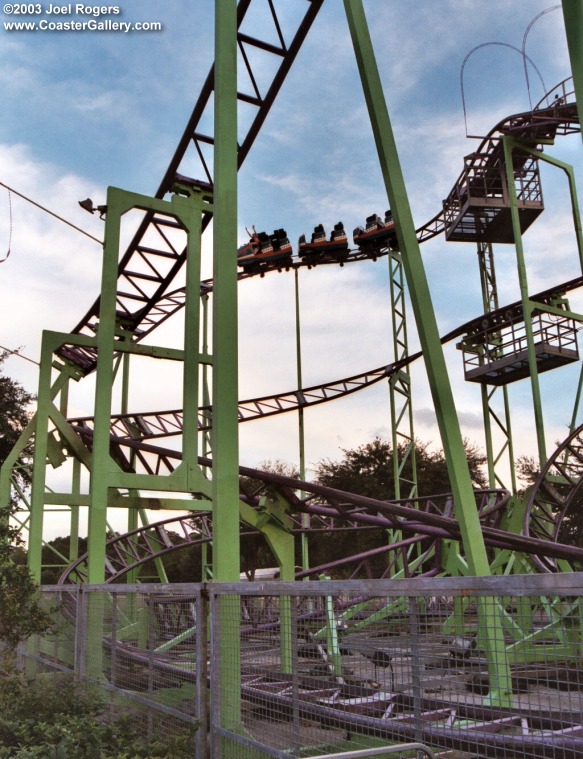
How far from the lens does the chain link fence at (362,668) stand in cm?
260

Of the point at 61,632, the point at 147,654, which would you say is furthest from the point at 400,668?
the point at 61,632

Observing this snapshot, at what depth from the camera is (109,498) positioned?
9727 millimetres

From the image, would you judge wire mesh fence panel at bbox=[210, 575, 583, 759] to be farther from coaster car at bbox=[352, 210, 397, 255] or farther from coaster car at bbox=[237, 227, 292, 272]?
coaster car at bbox=[352, 210, 397, 255]

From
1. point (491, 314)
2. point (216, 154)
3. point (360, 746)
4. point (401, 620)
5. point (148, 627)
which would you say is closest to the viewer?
point (401, 620)

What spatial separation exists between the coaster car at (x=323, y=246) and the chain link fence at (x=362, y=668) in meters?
22.7

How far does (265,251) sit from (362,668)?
79.0 ft

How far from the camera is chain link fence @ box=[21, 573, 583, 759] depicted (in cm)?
260

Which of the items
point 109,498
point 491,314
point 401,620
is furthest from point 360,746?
point 491,314

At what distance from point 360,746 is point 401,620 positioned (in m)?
0.79

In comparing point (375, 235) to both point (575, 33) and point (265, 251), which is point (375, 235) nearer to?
point (265, 251)

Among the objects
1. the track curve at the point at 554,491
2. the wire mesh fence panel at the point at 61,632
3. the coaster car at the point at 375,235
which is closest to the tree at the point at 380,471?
the coaster car at the point at 375,235

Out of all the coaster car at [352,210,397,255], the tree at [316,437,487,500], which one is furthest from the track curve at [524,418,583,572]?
the tree at [316,437,487,500]

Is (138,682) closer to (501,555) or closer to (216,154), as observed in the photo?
(216,154)

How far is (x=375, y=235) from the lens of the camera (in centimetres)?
2752
